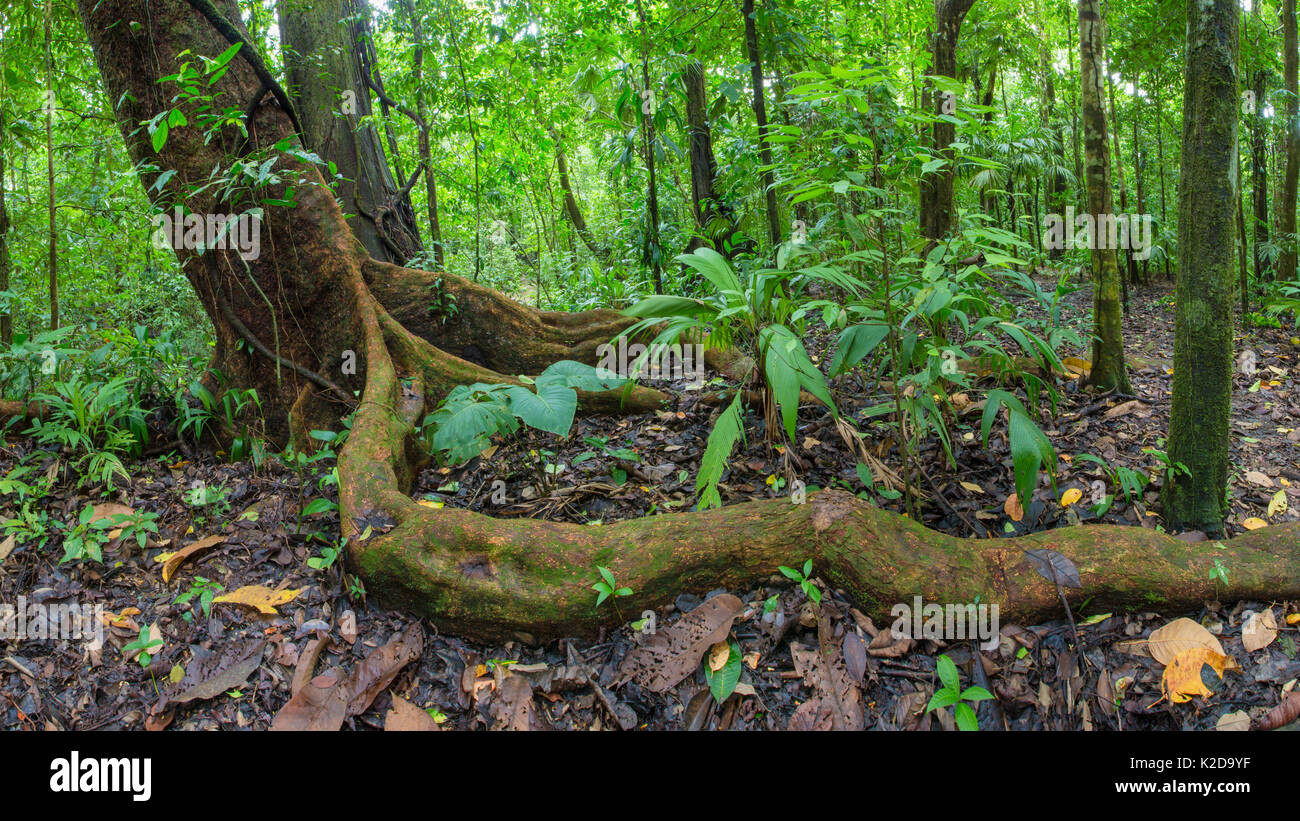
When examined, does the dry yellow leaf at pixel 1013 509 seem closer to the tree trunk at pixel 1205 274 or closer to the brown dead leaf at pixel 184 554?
the tree trunk at pixel 1205 274

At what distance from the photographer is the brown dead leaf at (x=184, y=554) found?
98.2 inches

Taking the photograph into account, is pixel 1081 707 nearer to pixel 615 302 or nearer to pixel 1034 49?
pixel 615 302

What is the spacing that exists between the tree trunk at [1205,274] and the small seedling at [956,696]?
133cm

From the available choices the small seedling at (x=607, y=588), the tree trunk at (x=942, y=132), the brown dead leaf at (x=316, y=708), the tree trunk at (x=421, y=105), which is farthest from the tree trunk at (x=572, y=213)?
the brown dead leaf at (x=316, y=708)

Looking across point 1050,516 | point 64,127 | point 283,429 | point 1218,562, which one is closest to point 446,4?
point 64,127

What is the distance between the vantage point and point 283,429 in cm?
374

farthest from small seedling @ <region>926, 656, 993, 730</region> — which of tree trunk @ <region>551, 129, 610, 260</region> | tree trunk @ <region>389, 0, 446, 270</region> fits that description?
tree trunk @ <region>551, 129, 610, 260</region>

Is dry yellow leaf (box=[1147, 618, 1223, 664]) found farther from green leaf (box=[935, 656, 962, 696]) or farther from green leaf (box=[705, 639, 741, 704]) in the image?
green leaf (box=[705, 639, 741, 704])

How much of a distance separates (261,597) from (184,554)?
44 centimetres

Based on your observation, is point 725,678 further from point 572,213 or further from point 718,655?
point 572,213

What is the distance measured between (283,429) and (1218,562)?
4.12 meters

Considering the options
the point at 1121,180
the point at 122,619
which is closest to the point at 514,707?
the point at 122,619

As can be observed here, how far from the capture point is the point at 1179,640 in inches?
82.0

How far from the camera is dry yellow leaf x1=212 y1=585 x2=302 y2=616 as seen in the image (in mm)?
2344
